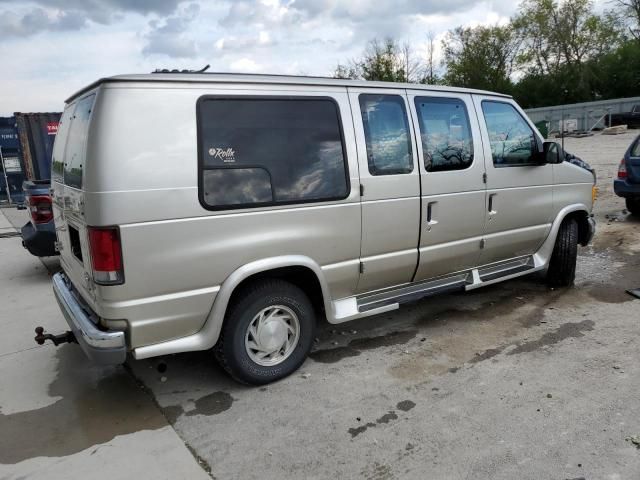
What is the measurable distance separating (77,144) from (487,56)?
5223 cm

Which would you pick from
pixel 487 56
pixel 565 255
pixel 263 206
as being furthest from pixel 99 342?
pixel 487 56

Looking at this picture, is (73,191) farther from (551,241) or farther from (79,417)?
(551,241)

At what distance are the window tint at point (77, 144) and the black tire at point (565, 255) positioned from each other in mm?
4736

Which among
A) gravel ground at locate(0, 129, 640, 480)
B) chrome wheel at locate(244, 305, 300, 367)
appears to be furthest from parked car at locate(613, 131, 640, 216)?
chrome wheel at locate(244, 305, 300, 367)

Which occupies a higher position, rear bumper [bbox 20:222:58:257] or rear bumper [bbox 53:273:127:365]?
rear bumper [bbox 20:222:58:257]

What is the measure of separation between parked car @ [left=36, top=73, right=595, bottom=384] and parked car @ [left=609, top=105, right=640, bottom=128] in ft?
102

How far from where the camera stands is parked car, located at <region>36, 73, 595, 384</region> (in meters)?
3.03

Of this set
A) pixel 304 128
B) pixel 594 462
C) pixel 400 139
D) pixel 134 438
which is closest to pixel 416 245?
pixel 400 139

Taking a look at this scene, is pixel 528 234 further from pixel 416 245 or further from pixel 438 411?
pixel 438 411

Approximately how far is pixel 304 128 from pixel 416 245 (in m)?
1.40

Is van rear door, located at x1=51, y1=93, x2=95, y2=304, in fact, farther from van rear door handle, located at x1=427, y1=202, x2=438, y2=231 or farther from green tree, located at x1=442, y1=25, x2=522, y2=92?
green tree, located at x1=442, y1=25, x2=522, y2=92

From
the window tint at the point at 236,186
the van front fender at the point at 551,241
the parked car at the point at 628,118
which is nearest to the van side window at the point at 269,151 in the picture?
the window tint at the point at 236,186

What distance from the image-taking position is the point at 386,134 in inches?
160

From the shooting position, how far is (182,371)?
4.02m
